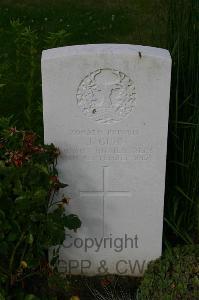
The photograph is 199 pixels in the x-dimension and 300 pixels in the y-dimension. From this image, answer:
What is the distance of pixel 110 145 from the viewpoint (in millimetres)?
3047

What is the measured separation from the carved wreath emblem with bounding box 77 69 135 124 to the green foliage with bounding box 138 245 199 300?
0.85 metres

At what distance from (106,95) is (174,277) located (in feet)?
3.34

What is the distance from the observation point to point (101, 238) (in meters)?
3.28

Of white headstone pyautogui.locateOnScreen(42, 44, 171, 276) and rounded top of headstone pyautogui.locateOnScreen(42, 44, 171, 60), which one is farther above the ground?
rounded top of headstone pyautogui.locateOnScreen(42, 44, 171, 60)

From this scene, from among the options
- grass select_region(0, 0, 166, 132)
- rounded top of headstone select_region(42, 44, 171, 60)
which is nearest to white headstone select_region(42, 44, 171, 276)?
rounded top of headstone select_region(42, 44, 171, 60)

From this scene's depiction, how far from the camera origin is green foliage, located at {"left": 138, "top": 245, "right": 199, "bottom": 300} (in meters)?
2.93

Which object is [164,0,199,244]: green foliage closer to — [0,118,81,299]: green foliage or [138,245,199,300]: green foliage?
[138,245,199,300]: green foliage

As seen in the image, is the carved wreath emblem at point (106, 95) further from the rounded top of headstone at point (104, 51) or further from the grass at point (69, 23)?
the grass at point (69, 23)

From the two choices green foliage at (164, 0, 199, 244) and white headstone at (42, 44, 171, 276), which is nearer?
white headstone at (42, 44, 171, 276)

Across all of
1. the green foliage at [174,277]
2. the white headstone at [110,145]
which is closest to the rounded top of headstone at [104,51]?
the white headstone at [110,145]

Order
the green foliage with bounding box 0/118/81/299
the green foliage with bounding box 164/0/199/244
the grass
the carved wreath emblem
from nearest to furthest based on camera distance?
1. the green foliage with bounding box 0/118/81/299
2. the carved wreath emblem
3. the green foliage with bounding box 164/0/199/244
4. the grass

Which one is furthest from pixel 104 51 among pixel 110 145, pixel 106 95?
pixel 110 145


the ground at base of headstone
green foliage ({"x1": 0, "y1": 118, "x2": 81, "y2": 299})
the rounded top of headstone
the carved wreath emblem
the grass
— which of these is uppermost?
the grass

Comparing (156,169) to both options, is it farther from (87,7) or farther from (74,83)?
(87,7)
